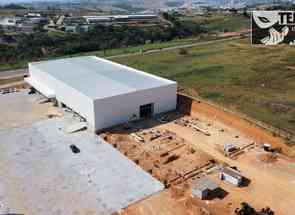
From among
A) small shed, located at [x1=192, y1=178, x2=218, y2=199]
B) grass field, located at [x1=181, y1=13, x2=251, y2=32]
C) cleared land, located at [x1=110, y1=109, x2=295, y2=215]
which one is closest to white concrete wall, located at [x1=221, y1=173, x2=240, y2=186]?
cleared land, located at [x1=110, y1=109, x2=295, y2=215]

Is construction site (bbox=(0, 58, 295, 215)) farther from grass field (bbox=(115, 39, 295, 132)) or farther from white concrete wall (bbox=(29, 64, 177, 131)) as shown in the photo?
grass field (bbox=(115, 39, 295, 132))

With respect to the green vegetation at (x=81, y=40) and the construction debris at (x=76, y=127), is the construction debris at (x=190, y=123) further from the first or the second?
the green vegetation at (x=81, y=40)

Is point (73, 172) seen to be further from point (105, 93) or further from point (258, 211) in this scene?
point (258, 211)

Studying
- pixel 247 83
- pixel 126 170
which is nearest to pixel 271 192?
pixel 126 170

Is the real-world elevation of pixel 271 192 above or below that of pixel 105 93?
below

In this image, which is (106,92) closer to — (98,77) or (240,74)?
(98,77)

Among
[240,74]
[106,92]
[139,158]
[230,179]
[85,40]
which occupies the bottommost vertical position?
[230,179]

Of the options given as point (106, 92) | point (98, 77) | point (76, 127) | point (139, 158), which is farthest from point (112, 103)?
point (98, 77)

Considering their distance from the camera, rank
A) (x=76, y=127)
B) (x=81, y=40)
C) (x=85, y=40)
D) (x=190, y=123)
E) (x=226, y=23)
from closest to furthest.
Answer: (x=76, y=127)
(x=190, y=123)
(x=81, y=40)
(x=85, y=40)
(x=226, y=23)
